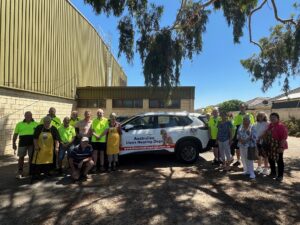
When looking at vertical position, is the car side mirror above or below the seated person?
above

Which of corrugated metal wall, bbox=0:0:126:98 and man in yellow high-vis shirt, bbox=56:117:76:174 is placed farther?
corrugated metal wall, bbox=0:0:126:98

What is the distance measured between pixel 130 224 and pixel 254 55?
15.6 metres

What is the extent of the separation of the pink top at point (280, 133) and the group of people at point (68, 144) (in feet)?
13.7

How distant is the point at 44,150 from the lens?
7391 millimetres

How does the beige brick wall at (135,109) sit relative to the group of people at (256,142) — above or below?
above

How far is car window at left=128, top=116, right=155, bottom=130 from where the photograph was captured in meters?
9.25

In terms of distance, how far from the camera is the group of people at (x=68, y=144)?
7422mm

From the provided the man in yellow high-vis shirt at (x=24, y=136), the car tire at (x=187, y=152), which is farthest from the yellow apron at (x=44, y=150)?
the car tire at (x=187, y=152)

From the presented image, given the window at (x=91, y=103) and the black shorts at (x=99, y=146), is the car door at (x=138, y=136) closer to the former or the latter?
the black shorts at (x=99, y=146)

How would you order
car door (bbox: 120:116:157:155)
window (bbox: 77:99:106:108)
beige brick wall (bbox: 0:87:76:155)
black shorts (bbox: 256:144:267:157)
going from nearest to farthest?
1. black shorts (bbox: 256:144:267:157)
2. car door (bbox: 120:116:157:155)
3. beige brick wall (bbox: 0:87:76:155)
4. window (bbox: 77:99:106:108)

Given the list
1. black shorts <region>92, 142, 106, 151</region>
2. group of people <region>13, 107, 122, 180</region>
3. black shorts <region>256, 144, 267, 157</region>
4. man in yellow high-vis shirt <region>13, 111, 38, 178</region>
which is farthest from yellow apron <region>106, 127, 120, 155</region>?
black shorts <region>256, 144, 267, 157</region>

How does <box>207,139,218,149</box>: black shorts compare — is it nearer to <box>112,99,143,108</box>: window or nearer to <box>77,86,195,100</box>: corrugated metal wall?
<box>77,86,195,100</box>: corrugated metal wall

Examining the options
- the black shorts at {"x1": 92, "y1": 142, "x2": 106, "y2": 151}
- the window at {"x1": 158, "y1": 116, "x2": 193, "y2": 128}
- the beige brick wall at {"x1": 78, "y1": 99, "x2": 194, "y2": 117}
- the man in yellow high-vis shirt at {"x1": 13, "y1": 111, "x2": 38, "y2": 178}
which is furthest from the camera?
the beige brick wall at {"x1": 78, "y1": 99, "x2": 194, "y2": 117}

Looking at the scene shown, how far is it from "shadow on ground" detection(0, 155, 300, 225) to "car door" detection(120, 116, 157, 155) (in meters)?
0.86
